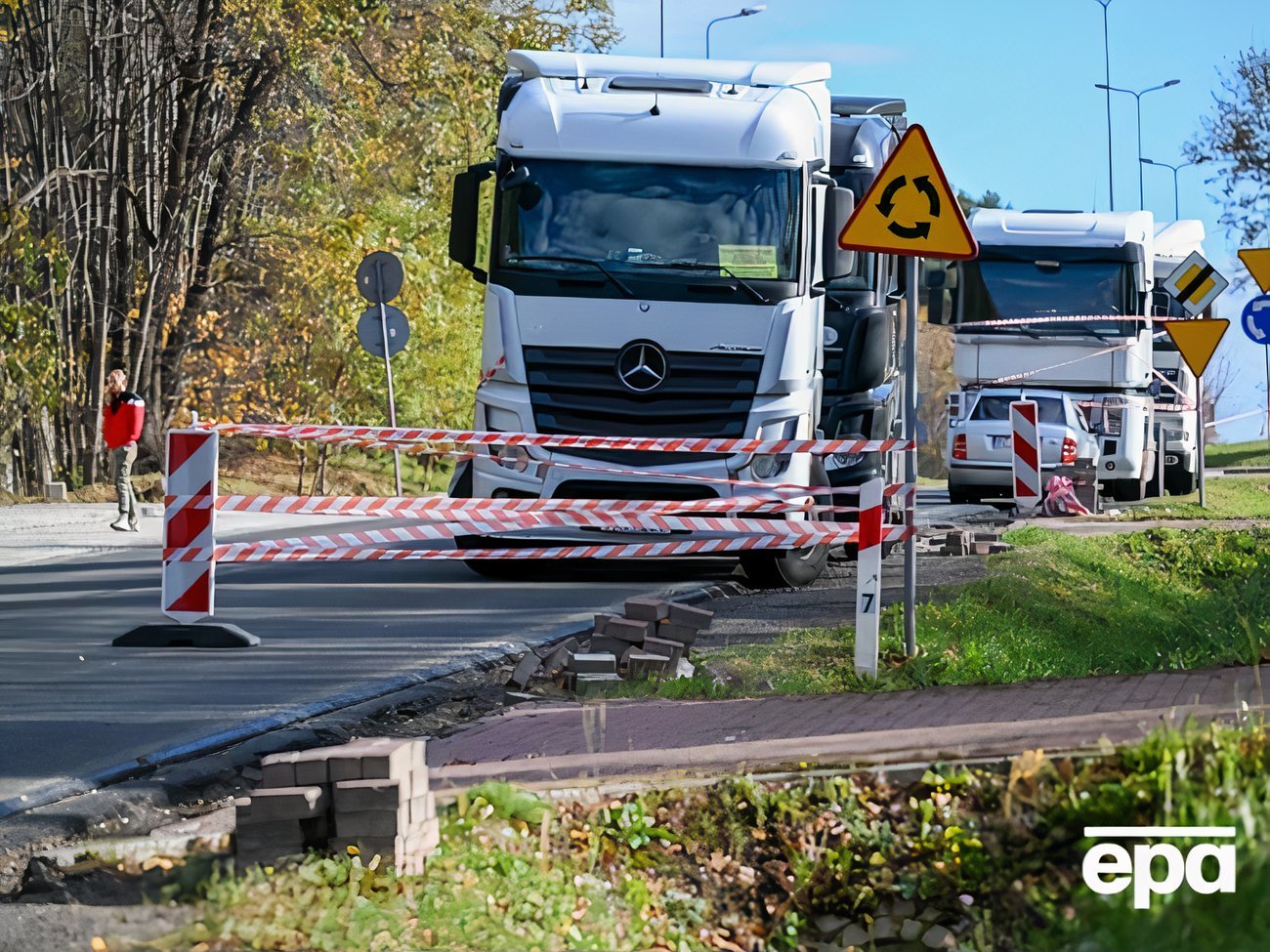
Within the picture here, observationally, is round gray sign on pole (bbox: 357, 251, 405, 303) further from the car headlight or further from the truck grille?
the car headlight

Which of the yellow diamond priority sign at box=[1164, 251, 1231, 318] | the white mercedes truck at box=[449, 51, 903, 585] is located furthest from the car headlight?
the yellow diamond priority sign at box=[1164, 251, 1231, 318]

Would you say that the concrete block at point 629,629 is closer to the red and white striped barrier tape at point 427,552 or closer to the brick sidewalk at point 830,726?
the red and white striped barrier tape at point 427,552

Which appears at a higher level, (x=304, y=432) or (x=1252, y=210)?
(x=1252, y=210)

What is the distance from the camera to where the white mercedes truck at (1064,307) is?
25.3 m

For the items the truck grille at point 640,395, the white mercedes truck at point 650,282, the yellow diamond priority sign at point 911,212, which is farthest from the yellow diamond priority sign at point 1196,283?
the yellow diamond priority sign at point 911,212

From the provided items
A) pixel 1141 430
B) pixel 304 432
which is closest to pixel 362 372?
pixel 1141 430

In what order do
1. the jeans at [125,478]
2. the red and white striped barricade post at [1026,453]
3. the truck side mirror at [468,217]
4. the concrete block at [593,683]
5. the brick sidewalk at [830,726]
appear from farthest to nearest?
1. the jeans at [125,478]
2. the red and white striped barricade post at [1026,453]
3. the truck side mirror at [468,217]
4. the concrete block at [593,683]
5. the brick sidewalk at [830,726]

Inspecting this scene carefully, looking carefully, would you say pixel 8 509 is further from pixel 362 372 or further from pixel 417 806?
pixel 417 806

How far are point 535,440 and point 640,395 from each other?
0.88m

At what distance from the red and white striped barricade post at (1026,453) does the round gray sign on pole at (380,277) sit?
774 cm

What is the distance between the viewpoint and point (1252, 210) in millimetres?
50344

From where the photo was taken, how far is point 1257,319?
73.4ft

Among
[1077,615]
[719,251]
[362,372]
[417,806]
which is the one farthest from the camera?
[362,372]

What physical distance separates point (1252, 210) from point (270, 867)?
4977cm
